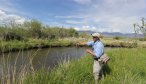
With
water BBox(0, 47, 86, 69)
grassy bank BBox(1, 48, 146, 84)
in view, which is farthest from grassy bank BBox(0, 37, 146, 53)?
grassy bank BBox(1, 48, 146, 84)

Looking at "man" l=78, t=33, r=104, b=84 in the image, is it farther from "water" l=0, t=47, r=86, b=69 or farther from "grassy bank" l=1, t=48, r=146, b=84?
"water" l=0, t=47, r=86, b=69

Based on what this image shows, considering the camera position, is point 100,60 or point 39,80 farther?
point 100,60

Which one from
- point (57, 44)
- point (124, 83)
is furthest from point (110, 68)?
point (57, 44)

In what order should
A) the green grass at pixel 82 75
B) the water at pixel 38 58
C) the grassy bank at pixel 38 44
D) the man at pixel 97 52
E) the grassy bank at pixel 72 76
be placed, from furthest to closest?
1. the grassy bank at pixel 38 44
2. the man at pixel 97 52
3. the water at pixel 38 58
4. the green grass at pixel 82 75
5. the grassy bank at pixel 72 76

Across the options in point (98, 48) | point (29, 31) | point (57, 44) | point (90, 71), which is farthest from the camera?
point (29, 31)

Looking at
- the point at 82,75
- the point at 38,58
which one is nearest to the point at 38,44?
the point at 82,75

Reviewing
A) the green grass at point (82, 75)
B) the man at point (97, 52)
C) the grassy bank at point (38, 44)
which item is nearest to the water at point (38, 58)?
the grassy bank at point (38, 44)

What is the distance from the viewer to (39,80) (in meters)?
6.16

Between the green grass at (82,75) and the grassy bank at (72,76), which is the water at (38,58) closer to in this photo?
the grassy bank at (72,76)

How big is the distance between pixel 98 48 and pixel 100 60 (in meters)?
0.41

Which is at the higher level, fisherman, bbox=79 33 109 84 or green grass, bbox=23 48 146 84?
fisherman, bbox=79 33 109 84

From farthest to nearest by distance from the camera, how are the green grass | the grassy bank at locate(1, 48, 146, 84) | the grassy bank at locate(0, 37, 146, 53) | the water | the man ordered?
the grassy bank at locate(0, 37, 146, 53) → the man → the water → the green grass → the grassy bank at locate(1, 48, 146, 84)

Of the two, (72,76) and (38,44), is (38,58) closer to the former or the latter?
(38,44)

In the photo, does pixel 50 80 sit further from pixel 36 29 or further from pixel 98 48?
pixel 36 29
